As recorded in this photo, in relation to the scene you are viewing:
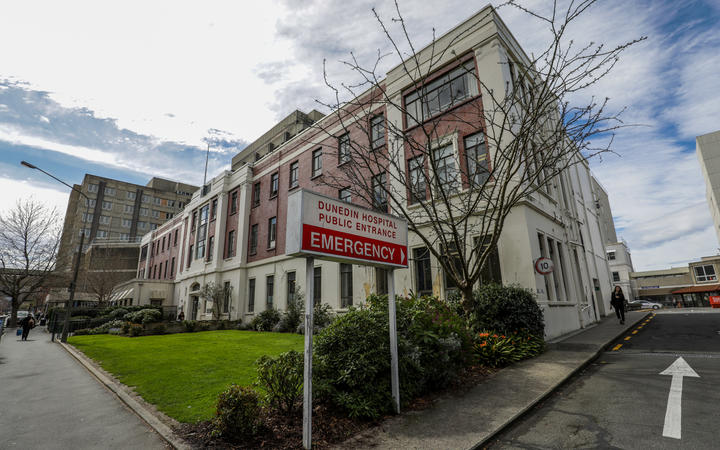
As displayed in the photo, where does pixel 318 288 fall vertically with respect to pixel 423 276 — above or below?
below

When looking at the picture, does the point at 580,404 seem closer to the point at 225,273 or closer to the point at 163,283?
the point at 225,273

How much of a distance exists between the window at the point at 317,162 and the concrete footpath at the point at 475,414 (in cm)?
1669

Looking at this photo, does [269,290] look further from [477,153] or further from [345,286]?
[477,153]

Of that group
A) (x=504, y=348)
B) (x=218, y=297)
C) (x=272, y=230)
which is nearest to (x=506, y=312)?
(x=504, y=348)

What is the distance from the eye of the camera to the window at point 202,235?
31.4 metres

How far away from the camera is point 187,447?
13.2 feet

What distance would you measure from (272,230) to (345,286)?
29.0ft

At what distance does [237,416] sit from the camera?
4043 mm

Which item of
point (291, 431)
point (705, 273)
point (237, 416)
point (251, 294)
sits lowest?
point (291, 431)

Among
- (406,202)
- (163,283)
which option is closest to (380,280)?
(406,202)

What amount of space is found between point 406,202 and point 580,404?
1038cm

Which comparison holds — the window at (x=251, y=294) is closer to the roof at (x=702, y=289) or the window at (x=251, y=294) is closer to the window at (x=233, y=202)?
the window at (x=233, y=202)

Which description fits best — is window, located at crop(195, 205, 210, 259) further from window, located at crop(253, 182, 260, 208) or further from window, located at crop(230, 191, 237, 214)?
window, located at crop(253, 182, 260, 208)

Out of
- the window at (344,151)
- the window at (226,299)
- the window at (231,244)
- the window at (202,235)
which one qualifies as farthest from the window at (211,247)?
the window at (344,151)
